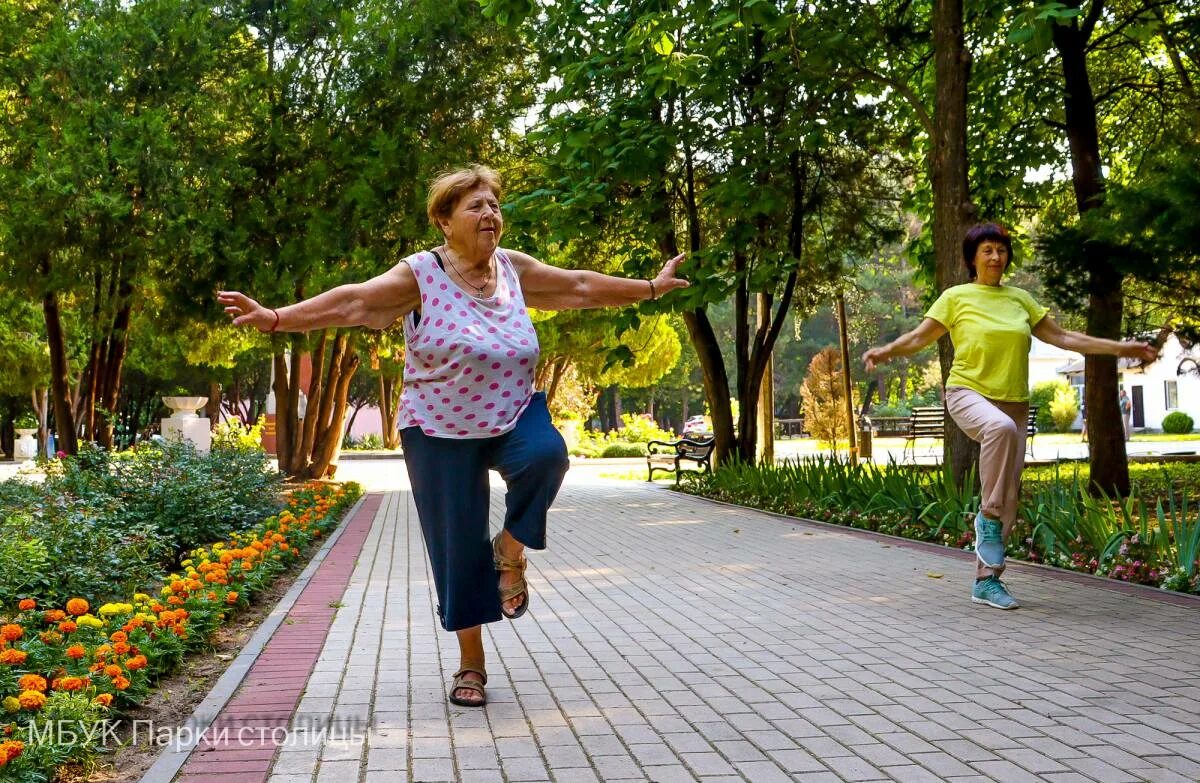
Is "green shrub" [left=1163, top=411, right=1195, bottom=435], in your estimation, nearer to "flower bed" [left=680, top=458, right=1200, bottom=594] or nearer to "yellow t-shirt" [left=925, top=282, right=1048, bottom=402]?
"flower bed" [left=680, top=458, right=1200, bottom=594]

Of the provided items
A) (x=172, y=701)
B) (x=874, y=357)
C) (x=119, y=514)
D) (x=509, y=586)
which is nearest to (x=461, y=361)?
(x=509, y=586)

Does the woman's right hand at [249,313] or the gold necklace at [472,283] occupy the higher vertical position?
the gold necklace at [472,283]

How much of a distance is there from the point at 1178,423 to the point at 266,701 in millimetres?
48950

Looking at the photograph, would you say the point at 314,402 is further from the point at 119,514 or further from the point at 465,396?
the point at 465,396

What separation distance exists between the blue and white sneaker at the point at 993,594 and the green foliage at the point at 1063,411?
48.1 m

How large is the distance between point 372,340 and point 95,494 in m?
11.9

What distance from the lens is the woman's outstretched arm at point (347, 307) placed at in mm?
4298

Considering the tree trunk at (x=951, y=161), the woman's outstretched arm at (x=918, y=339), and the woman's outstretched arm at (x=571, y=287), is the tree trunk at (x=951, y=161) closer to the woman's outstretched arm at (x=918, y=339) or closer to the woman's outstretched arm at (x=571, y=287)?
the woman's outstretched arm at (x=918, y=339)

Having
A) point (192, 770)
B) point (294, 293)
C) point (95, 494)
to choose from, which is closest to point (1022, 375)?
point (192, 770)

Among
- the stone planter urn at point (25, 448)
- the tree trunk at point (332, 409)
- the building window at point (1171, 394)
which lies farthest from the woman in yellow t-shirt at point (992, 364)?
the building window at point (1171, 394)

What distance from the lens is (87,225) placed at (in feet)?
55.2

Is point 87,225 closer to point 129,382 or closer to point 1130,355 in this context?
point 1130,355

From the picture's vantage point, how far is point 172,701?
482 centimetres

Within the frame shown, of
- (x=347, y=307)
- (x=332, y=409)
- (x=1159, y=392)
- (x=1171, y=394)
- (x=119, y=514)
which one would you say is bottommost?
(x=119, y=514)
